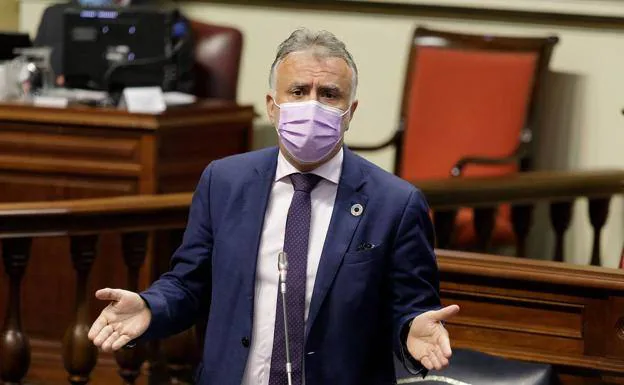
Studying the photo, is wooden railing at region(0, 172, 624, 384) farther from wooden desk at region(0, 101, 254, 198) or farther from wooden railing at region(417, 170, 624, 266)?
wooden desk at region(0, 101, 254, 198)

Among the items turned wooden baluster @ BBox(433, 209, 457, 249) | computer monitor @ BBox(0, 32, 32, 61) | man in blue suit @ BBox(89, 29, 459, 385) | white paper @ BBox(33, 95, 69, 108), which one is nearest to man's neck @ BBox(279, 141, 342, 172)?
man in blue suit @ BBox(89, 29, 459, 385)

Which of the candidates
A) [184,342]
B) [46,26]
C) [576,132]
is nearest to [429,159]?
[576,132]

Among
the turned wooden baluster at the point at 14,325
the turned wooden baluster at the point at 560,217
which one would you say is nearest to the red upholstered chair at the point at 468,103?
the turned wooden baluster at the point at 560,217

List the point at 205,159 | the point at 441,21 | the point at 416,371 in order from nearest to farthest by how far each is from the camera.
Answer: the point at 416,371
the point at 205,159
the point at 441,21

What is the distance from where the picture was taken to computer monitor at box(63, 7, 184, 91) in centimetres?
567

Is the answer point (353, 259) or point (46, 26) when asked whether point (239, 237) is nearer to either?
point (353, 259)

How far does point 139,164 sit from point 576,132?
6.61ft

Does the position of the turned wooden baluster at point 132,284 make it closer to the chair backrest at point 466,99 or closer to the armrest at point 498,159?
the armrest at point 498,159

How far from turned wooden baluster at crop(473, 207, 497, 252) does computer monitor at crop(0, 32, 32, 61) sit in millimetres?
2201

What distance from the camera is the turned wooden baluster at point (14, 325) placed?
3531 millimetres

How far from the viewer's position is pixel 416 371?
2.12 meters

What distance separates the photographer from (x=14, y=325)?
3598 mm

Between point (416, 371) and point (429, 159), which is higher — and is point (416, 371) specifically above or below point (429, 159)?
above

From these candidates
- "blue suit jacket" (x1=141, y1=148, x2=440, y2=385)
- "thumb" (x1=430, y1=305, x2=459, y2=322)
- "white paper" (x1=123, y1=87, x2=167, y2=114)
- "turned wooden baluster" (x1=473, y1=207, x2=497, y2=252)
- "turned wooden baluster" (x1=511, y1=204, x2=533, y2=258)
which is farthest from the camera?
"white paper" (x1=123, y1=87, x2=167, y2=114)
